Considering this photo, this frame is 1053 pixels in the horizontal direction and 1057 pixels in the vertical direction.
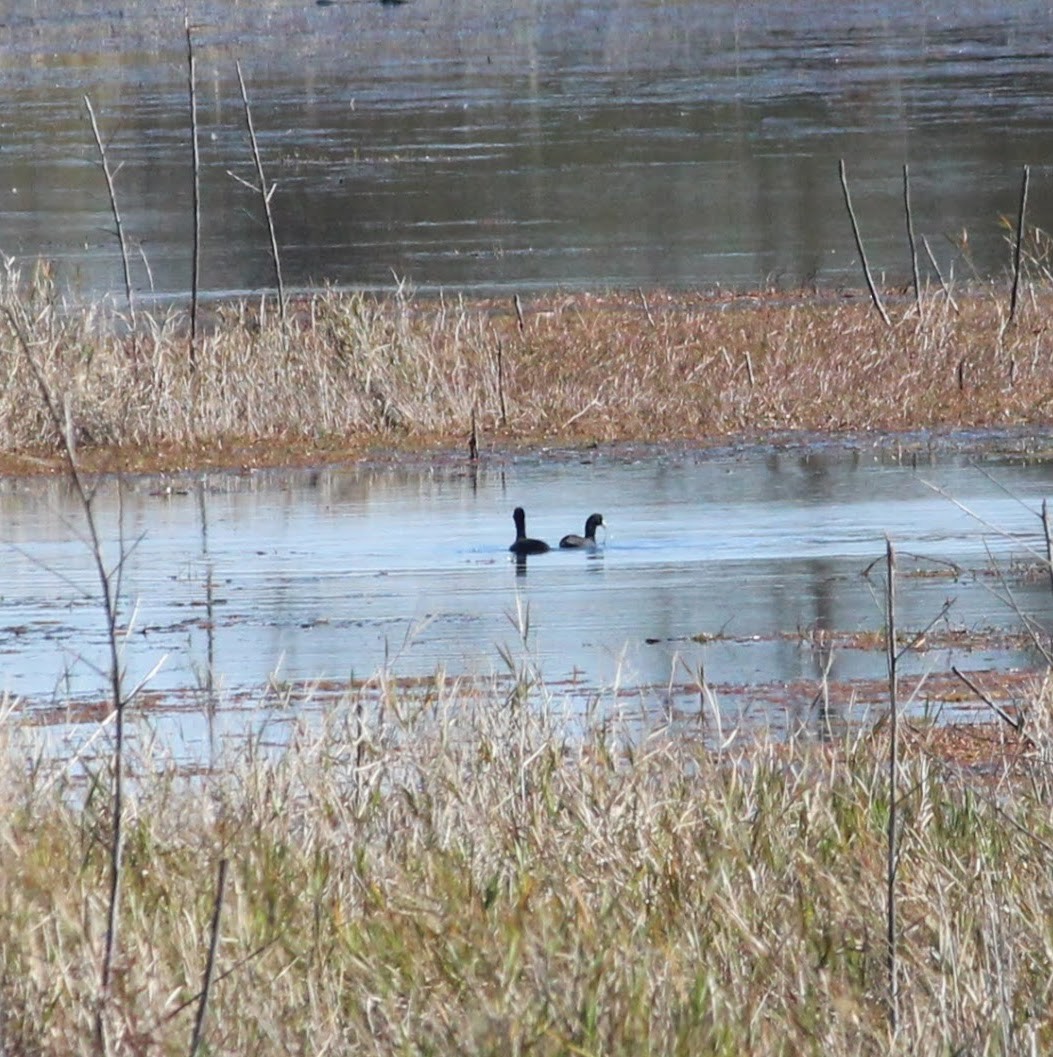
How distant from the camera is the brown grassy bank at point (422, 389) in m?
21.8

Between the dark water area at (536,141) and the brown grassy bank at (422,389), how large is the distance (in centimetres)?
395

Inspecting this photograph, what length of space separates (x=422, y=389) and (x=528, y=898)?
16101 millimetres

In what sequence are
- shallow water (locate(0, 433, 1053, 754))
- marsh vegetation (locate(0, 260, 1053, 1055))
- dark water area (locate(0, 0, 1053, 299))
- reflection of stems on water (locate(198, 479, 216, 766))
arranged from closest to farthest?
marsh vegetation (locate(0, 260, 1053, 1055))
shallow water (locate(0, 433, 1053, 754))
reflection of stems on water (locate(198, 479, 216, 766))
dark water area (locate(0, 0, 1053, 299))

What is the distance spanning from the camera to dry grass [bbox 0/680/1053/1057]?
558 centimetres

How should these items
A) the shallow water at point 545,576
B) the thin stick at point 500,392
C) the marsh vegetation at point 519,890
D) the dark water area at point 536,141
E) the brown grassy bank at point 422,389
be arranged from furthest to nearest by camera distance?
the dark water area at point 536,141 < the thin stick at point 500,392 < the brown grassy bank at point 422,389 < the shallow water at point 545,576 < the marsh vegetation at point 519,890

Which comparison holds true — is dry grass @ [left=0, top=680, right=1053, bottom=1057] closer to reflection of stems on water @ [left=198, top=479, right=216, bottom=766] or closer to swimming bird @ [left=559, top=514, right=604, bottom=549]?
reflection of stems on water @ [left=198, top=479, right=216, bottom=766]

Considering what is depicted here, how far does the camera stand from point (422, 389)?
2248cm

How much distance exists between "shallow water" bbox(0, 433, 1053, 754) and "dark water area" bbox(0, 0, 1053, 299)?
7.64 m

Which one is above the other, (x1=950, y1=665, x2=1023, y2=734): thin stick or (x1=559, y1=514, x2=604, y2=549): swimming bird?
(x1=950, y1=665, x2=1023, y2=734): thin stick

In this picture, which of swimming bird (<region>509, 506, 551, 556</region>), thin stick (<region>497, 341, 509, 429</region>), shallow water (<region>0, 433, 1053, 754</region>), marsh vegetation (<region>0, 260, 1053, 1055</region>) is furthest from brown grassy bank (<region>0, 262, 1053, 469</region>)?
marsh vegetation (<region>0, 260, 1053, 1055</region>)

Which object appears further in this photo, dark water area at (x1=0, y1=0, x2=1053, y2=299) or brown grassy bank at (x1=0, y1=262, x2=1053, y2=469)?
dark water area at (x1=0, y1=0, x2=1053, y2=299)

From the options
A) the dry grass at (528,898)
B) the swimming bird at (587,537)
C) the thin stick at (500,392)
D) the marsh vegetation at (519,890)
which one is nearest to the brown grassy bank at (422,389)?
the thin stick at (500,392)

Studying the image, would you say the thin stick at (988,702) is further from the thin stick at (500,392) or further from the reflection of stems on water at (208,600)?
the thin stick at (500,392)

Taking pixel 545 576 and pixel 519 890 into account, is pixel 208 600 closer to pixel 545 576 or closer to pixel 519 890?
pixel 545 576
